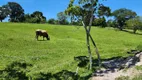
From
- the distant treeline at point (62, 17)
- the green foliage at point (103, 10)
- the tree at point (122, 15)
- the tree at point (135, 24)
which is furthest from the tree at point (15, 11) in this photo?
the green foliage at point (103, 10)

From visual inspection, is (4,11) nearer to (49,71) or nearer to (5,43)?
(5,43)

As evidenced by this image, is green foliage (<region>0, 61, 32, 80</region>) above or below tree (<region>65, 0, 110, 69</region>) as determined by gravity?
below

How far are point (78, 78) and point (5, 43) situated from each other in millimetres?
19832

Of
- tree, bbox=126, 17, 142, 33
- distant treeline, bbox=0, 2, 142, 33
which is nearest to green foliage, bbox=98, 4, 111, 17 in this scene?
distant treeline, bbox=0, 2, 142, 33

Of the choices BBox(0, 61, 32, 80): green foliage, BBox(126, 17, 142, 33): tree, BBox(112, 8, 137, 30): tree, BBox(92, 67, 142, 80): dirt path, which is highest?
BBox(112, 8, 137, 30): tree

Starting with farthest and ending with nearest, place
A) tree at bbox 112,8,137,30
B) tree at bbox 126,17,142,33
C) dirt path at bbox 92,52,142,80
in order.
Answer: tree at bbox 112,8,137,30, tree at bbox 126,17,142,33, dirt path at bbox 92,52,142,80

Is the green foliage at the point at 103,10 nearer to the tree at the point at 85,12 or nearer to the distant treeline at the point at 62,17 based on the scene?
the tree at the point at 85,12

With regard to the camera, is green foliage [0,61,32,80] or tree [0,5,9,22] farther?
tree [0,5,9,22]

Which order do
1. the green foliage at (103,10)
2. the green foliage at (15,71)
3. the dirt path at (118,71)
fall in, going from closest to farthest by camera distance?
the dirt path at (118,71) < the green foliage at (15,71) < the green foliage at (103,10)

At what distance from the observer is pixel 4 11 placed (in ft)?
470

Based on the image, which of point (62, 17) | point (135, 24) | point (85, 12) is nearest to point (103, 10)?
point (85, 12)

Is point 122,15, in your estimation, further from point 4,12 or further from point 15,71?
point 15,71

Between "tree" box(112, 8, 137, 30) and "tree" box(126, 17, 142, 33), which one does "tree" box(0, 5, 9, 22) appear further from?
"tree" box(126, 17, 142, 33)

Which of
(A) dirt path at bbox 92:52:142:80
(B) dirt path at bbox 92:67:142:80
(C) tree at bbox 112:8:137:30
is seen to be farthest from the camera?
(C) tree at bbox 112:8:137:30
